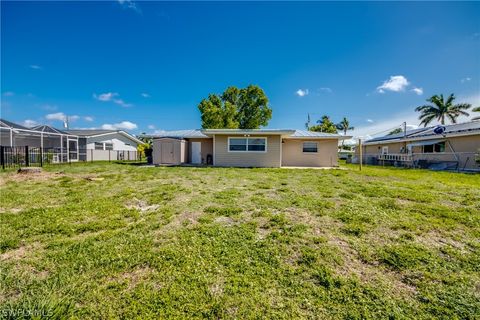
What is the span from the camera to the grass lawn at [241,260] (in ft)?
5.89

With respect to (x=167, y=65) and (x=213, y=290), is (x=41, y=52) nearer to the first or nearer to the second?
(x=167, y=65)

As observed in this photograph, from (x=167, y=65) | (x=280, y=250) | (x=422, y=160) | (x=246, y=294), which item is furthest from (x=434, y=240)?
(x=167, y=65)

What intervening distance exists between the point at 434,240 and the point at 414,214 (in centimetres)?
118

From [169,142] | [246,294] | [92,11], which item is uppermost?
[92,11]

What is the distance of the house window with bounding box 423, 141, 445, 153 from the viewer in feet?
53.7

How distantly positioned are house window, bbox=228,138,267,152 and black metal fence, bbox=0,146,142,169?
12.1m

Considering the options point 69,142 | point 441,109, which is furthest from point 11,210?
point 441,109

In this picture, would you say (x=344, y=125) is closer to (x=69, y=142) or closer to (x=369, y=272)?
(x=69, y=142)

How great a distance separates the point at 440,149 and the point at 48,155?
101 ft

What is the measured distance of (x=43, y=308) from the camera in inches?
65.2

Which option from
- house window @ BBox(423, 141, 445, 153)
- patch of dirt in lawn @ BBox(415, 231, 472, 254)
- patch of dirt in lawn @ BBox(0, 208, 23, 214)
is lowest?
patch of dirt in lawn @ BBox(415, 231, 472, 254)

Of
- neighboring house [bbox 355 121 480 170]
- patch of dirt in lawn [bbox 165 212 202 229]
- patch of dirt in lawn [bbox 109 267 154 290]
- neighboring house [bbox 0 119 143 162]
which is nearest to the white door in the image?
neighboring house [bbox 0 119 143 162]

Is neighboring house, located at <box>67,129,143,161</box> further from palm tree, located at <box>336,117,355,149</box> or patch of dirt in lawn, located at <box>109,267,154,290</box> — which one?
palm tree, located at <box>336,117,355,149</box>

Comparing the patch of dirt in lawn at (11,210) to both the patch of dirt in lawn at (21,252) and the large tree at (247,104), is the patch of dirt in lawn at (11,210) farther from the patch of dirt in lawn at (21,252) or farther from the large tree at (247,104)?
the large tree at (247,104)
